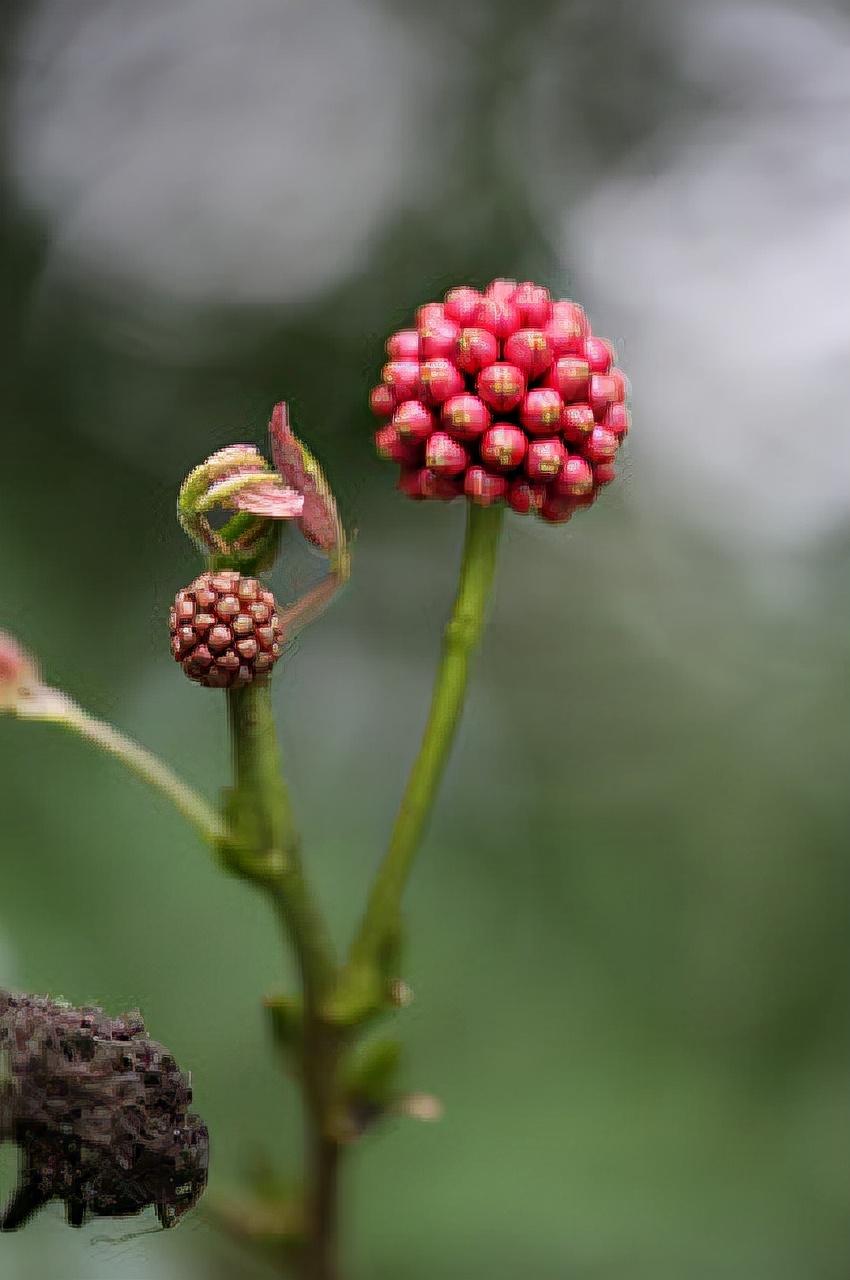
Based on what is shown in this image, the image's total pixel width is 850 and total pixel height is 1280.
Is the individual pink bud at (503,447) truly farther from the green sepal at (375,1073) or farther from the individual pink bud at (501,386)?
the green sepal at (375,1073)

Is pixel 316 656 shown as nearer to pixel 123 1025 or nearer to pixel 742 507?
pixel 742 507

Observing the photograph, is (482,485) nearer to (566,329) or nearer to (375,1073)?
(566,329)

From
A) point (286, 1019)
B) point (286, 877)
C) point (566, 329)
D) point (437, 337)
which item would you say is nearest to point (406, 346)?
point (437, 337)

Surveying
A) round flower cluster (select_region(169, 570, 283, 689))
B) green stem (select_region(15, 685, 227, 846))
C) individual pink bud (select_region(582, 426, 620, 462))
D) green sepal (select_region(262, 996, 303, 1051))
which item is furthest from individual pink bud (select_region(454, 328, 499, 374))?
green sepal (select_region(262, 996, 303, 1051))

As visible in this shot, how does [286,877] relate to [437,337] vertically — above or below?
below

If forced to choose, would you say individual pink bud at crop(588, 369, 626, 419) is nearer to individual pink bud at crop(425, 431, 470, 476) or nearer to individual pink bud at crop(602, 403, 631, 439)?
individual pink bud at crop(602, 403, 631, 439)

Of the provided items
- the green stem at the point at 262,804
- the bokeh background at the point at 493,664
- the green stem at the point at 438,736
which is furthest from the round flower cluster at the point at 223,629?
the bokeh background at the point at 493,664
